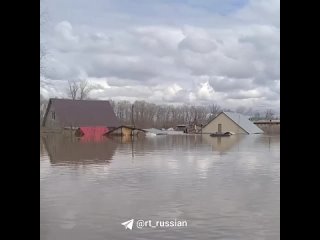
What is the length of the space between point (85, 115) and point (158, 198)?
2003mm

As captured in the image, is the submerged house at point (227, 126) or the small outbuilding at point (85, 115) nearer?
the small outbuilding at point (85, 115)

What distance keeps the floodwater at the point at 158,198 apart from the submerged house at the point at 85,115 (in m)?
0.29

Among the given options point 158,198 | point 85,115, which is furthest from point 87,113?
point 158,198

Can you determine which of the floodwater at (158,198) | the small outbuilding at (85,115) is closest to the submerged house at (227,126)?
the floodwater at (158,198)

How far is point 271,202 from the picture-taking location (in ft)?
9.29

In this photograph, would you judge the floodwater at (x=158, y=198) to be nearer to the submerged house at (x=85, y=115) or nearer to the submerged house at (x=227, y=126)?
the submerged house at (x=85, y=115)

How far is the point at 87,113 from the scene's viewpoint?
4723 millimetres

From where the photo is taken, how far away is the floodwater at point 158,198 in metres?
2.37

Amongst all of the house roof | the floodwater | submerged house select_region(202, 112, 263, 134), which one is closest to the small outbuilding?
the house roof

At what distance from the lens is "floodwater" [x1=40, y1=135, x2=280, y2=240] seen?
237 cm

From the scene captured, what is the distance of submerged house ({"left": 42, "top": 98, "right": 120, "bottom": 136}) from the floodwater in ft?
0.96
